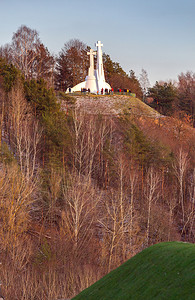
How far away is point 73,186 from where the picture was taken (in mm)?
24875

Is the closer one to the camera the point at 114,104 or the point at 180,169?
the point at 180,169

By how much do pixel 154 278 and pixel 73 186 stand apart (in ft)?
55.7

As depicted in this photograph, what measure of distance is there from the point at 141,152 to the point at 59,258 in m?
15.7

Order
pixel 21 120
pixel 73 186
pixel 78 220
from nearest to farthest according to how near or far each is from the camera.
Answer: pixel 78 220 → pixel 73 186 → pixel 21 120

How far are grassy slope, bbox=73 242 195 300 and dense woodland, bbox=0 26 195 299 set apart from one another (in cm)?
647

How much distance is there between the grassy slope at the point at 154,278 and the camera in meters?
7.24

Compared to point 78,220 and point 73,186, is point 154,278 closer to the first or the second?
point 78,220

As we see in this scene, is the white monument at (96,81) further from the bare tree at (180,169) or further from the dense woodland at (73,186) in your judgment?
the bare tree at (180,169)

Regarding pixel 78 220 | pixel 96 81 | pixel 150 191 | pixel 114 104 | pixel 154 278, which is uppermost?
pixel 96 81

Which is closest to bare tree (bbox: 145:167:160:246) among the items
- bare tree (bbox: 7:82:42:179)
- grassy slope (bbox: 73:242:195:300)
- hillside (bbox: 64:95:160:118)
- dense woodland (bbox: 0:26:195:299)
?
dense woodland (bbox: 0:26:195:299)

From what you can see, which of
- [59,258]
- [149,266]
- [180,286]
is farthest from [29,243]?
[180,286]

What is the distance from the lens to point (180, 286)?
7.14 meters

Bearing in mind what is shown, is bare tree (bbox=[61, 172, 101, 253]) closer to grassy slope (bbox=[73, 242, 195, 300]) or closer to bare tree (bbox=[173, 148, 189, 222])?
bare tree (bbox=[173, 148, 189, 222])

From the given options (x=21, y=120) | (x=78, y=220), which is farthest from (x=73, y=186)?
(x=21, y=120)
